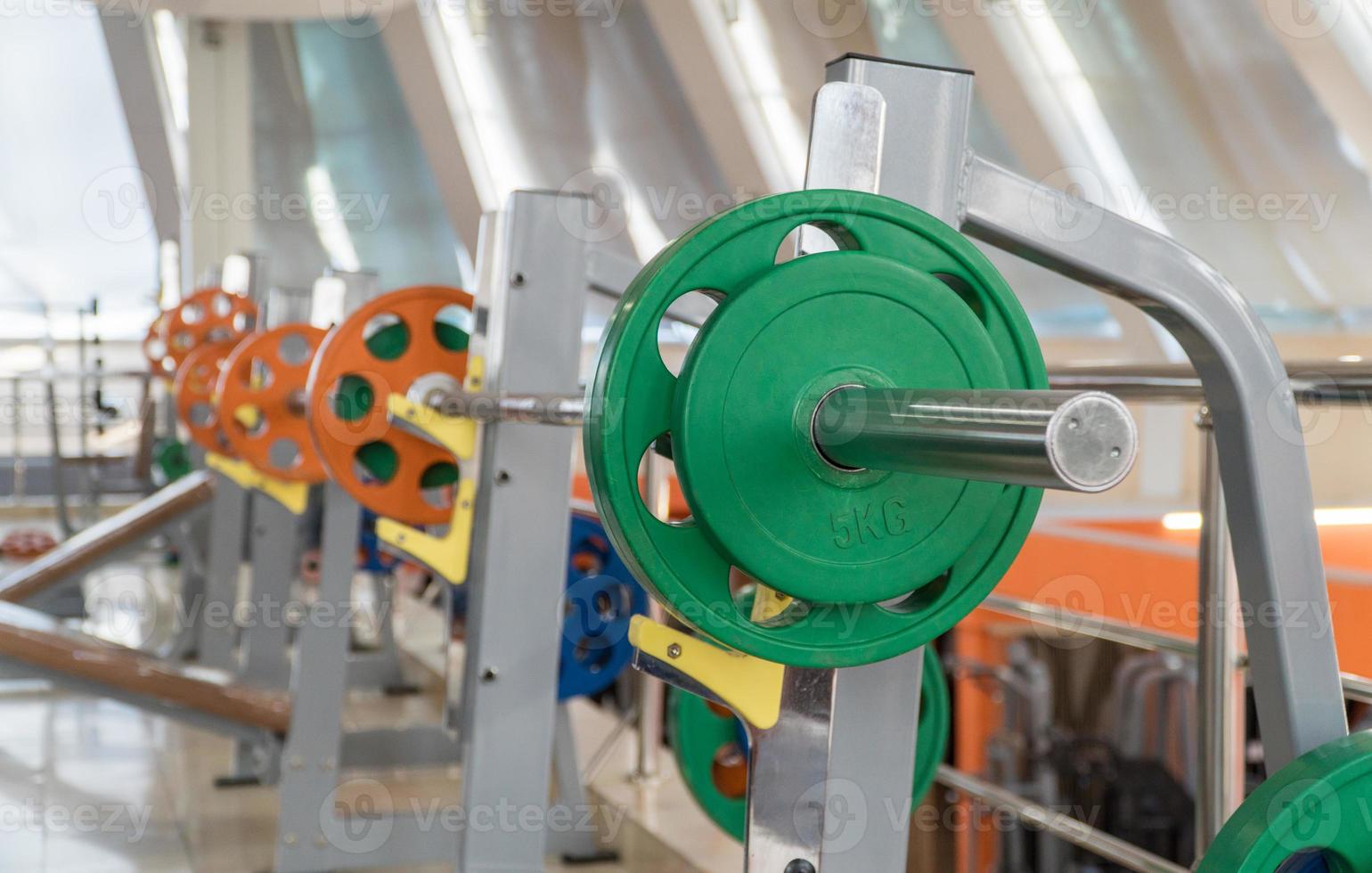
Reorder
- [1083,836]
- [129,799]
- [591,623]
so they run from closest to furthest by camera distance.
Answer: [1083,836] → [591,623] → [129,799]

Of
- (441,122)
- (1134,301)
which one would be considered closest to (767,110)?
(441,122)

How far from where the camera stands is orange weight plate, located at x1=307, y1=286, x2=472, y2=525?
198cm

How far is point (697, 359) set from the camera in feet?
2.19

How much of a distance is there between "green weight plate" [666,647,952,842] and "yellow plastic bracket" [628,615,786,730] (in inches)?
43.1

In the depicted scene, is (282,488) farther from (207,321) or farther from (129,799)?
(207,321)

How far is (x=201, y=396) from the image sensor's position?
348 cm

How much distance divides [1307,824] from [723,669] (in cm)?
34

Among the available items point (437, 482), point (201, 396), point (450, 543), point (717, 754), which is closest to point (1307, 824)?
point (450, 543)

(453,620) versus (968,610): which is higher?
(968,610)

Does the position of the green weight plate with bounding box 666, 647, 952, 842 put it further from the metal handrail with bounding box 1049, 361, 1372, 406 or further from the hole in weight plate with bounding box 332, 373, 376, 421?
the hole in weight plate with bounding box 332, 373, 376, 421

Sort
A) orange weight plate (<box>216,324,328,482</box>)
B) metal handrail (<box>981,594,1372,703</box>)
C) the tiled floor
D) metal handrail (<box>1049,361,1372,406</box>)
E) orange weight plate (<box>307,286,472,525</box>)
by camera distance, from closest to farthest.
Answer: metal handrail (<box>1049,361,1372,406</box>), metal handrail (<box>981,594,1372,703</box>), orange weight plate (<box>307,286,472,525</box>), the tiled floor, orange weight plate (<box>216,324,328,482</box>)

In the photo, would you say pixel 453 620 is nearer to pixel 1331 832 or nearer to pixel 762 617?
pixel 762 617

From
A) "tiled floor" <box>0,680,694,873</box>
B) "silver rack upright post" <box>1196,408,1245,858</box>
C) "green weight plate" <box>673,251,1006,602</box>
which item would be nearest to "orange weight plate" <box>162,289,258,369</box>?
"tiled floor" <box>0,680,694,873</box>

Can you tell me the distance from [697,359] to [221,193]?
873 centimetres
